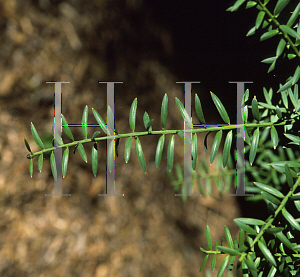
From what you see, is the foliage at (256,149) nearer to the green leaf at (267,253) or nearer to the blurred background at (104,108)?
the green leaf at (267,253)

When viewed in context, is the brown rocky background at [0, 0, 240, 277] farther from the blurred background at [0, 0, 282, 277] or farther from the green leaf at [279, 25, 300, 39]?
the green leaf at [279, 25, 300, 39]

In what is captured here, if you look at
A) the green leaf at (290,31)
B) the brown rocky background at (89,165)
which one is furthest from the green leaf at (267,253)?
the brown rocky background at (89,165)

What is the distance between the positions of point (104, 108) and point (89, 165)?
0.59 ft

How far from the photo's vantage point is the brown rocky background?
756 mm

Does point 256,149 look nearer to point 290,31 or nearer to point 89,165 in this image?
point 290,31

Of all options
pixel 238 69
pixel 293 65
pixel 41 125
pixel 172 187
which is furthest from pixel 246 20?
pixel 41 125

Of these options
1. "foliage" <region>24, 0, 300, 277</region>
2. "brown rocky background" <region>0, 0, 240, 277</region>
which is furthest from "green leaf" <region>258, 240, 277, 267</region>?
"brown rocky background" <region>0, 0, 240, 277</region>

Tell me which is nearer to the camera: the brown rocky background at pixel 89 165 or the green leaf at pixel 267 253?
the green leaf at pixel 267 253

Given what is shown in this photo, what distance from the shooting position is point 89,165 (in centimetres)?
85

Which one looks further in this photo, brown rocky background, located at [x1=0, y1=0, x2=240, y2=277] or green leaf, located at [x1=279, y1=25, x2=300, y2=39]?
brown rocky background, located at [x1=0, y1=0, x2=240, y2=277]

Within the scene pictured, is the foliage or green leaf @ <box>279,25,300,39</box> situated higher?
green leaf @ <box>279,25,300,39</box>

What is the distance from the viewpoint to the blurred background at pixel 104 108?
2.49 ft

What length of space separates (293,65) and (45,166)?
0.69 meters

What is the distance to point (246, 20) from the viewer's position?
0.88 m
